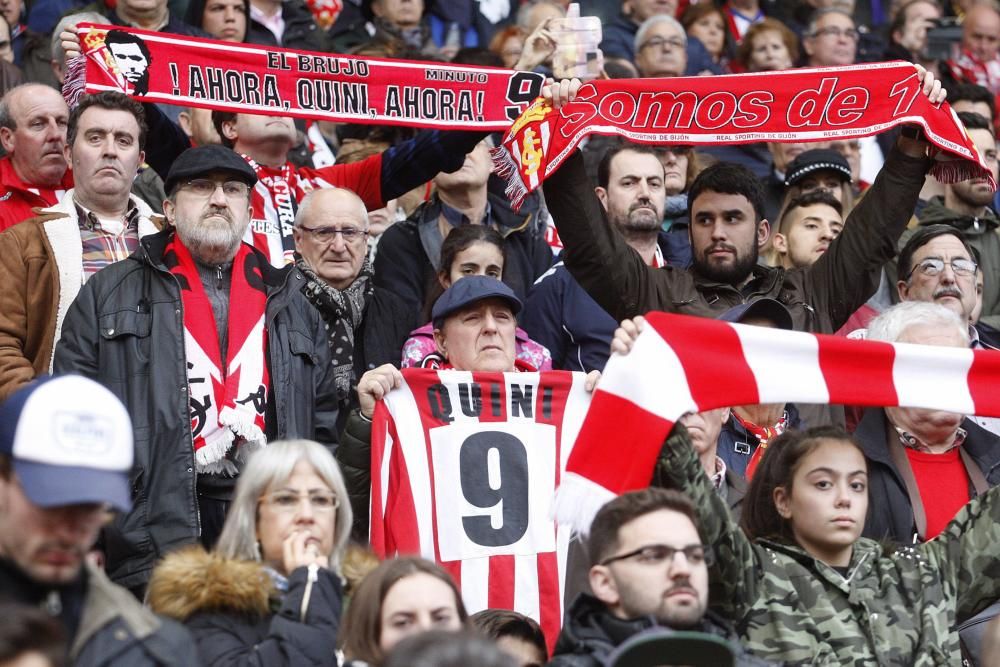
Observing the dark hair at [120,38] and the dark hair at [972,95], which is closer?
the dark hair at [120,38]

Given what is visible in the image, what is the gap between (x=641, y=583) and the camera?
513 centimetres

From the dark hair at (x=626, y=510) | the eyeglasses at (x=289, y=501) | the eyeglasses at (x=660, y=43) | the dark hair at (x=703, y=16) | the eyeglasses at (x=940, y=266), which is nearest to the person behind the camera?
the dark hair at (x=626, y=510)

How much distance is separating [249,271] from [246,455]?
82 centimetres

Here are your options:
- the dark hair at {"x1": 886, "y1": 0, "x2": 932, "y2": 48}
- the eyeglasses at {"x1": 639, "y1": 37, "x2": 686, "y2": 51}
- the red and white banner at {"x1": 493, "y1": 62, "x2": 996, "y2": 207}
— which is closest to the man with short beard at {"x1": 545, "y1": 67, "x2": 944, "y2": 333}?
the red and white banner at {"x1": 493, "y1": 62, "x2": 996, "y2": 207}

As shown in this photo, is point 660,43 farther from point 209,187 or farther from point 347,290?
point 209,187

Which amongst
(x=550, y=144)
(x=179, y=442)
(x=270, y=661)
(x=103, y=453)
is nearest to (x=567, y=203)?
(x=550, y=144)

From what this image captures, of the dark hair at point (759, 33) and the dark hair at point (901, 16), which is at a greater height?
the dark hair at point (901, 16)

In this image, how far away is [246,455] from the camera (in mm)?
6781

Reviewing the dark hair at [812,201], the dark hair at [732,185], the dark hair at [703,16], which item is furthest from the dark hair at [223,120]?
the dark hair at [703,16]

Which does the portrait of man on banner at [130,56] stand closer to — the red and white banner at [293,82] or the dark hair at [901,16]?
the red and white banner at [293,82]

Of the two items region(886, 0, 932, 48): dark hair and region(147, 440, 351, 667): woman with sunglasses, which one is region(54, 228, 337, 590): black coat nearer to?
region(147, 440, 351, 667): woman with sunglasses

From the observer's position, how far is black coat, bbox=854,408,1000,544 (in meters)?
6.63

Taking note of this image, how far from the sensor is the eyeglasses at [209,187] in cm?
725

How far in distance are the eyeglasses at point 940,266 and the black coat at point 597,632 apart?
12.1 feet
